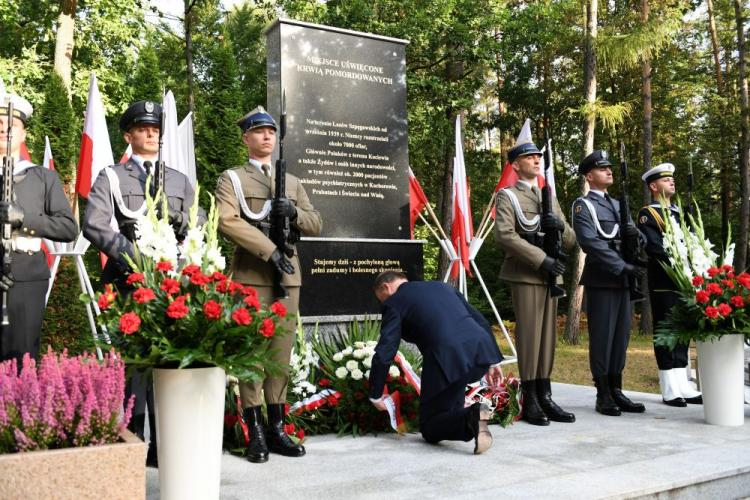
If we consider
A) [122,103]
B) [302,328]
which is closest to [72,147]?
[122,103]

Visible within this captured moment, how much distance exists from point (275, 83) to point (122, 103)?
43.1 feet

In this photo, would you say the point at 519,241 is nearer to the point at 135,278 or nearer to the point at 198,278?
the point at 198,278

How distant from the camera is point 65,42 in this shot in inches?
585

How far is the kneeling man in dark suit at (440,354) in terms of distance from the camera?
14.3ft

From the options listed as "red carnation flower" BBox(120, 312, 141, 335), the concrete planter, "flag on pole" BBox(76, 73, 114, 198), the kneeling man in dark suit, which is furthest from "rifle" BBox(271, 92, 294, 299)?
"flag on pole" BBox(76, 73, 114, 198)

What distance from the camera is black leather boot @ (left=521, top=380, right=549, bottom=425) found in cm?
529

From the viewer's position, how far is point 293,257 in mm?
4555

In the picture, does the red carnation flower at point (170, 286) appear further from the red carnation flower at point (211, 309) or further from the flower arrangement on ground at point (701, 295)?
the flower arrangement on ground at point (701, 295)

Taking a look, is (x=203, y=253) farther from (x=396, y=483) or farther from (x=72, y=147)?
(x=72, y=147)

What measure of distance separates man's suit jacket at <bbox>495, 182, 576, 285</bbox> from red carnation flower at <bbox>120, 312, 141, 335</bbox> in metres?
3.23

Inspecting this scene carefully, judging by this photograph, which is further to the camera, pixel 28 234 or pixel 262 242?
pixel 262 242

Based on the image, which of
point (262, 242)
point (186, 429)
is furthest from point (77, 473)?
point (262, 242)

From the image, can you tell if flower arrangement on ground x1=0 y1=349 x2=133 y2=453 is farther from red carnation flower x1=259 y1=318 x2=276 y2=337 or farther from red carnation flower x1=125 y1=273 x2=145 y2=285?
red carnation flower x1=259 y1=318 x2=276 y2=337

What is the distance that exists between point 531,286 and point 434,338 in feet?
4.46
